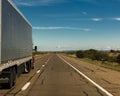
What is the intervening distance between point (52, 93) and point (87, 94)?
1423 mm

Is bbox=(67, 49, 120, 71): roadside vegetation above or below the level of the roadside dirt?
above

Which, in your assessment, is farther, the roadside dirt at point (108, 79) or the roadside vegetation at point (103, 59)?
the roadside vegetation at point (103, 59)

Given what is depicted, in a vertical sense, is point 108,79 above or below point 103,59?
below

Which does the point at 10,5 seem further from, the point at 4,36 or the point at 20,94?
the point at 20,94

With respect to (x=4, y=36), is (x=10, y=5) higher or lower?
higher

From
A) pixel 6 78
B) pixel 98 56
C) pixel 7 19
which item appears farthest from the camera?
pixel 98 56

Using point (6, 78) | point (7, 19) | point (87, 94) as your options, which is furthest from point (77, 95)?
point (7, 19)

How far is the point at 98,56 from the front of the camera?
88438 millimetres

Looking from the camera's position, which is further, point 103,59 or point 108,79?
point 103,59

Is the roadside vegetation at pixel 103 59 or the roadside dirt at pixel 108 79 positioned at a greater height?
the roadside vegetation at pixel 103 59

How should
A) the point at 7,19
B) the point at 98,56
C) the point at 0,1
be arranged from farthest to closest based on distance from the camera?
the point at 98,56
the point at 7,19
the point at 0,1

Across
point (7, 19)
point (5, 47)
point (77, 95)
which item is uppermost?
point (7, 19)

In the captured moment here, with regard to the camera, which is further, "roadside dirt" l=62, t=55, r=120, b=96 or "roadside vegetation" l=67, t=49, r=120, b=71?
"roadside vegetation" l=67, t=49, r=120, b=71

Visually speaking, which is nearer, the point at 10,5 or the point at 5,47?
the point at 5,47
